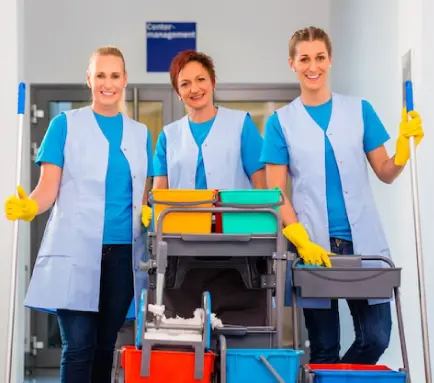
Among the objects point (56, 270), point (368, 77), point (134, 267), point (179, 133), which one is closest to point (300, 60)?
point (179, 133)

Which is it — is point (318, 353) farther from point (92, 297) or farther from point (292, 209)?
point (92, 297)

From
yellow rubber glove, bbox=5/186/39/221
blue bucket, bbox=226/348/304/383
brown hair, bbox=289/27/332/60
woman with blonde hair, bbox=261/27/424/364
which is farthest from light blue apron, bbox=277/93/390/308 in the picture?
yellow rubber glove, bbox=5/186/39/221

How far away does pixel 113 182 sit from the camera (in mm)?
3088

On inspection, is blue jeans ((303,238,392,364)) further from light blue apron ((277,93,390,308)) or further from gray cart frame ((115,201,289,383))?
gray cart frame ((115,201,289,383))

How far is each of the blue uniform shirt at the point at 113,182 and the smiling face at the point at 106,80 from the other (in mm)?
146

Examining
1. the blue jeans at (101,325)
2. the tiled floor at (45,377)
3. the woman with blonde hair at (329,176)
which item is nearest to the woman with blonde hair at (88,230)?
the blue jeans at (101,325)

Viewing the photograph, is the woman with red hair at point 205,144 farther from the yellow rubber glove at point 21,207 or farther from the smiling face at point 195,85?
the yellow rubber glove at point 21,207

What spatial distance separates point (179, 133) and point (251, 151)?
30 cm

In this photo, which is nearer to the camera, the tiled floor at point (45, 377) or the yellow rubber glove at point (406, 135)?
the yellow rubber glove at point (406, 135)

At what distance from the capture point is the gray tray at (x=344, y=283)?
2.71 m

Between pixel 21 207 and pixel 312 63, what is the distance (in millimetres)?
1086

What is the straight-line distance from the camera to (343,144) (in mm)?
2936

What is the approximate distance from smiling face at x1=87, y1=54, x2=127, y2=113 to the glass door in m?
2.51

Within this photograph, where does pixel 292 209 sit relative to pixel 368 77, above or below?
below
